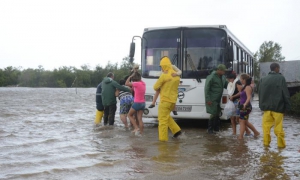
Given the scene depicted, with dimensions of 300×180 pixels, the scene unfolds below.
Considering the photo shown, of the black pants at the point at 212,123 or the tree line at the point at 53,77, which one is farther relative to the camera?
the tree line at the point at 53,77

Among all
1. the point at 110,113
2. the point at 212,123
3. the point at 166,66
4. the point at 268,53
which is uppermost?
the point at 268,53

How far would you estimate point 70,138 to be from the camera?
34.3 ft

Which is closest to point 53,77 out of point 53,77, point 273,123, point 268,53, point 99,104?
point 53,77

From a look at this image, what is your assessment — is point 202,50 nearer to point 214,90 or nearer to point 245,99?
point 214,90

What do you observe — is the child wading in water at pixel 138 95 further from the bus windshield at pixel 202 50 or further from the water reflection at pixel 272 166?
the water reflection at pixel 272 166

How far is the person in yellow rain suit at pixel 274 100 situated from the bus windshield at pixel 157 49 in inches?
163

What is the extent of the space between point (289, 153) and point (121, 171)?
11.8 feet

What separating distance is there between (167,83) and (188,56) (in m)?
3.14

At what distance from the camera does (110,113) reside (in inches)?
484

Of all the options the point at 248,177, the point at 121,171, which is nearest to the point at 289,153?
the point at 248,177

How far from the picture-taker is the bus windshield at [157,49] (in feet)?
39.6

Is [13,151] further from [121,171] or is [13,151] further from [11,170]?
[121,171]

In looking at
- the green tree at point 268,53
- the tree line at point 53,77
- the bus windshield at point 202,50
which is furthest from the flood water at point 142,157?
the tree line at point 53,77

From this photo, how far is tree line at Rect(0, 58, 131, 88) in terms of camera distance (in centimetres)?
13175
